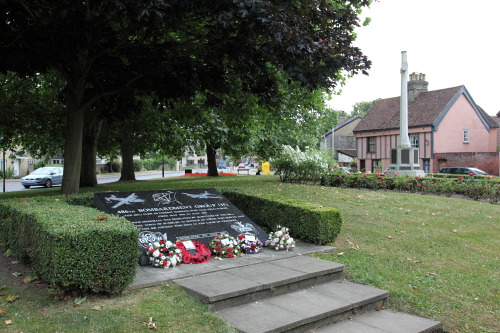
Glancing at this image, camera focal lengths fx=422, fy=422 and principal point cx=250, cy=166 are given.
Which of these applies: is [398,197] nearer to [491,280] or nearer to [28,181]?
[491,280]

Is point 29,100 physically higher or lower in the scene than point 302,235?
higher

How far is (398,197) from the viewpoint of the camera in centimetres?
1445

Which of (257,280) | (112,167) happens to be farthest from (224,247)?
(112,167)

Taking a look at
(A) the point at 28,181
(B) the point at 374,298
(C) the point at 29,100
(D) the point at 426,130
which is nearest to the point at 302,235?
(B) the point at 374,298

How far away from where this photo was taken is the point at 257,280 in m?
5.52

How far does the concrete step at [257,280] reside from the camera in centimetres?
501

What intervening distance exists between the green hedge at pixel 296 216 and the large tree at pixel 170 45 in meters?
2.71

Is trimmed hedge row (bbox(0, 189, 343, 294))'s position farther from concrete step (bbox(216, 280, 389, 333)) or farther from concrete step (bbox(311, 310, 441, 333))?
concrete step (bbox(311, 310, 441, 333))

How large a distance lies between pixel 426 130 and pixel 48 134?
101ft

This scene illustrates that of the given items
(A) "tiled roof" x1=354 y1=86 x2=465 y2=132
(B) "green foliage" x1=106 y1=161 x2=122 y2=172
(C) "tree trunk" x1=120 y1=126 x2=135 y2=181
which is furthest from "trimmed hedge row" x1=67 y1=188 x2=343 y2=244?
(B) "green foliage" x1=106 y1=161 x2=122 y2=172

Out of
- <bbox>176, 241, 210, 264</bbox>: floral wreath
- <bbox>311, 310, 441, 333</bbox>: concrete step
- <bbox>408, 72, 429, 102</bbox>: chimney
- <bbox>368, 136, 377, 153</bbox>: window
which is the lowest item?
<bbox>311, 310, 441, 333</bbox>: concrete step

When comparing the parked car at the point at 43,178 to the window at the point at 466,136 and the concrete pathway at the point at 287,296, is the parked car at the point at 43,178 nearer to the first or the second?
the concrete pathway at the point at 287,296

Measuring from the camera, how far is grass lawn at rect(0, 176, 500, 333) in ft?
14.4

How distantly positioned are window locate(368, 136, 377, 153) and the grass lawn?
102 feet
